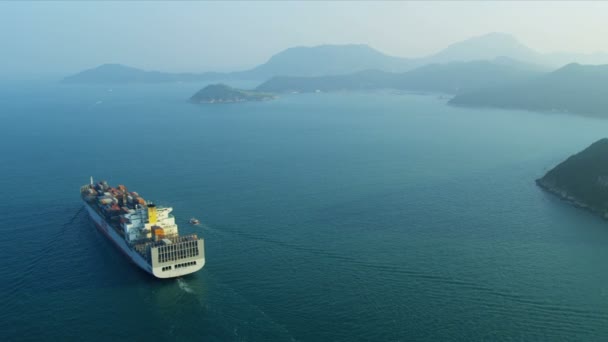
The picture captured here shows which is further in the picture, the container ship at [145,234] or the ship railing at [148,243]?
the ship railing at [148,243]

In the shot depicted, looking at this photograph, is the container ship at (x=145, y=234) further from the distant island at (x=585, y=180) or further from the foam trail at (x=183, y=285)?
the distant island at (x=585, y=180)

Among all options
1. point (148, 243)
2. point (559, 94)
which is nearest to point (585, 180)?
point (148, 243)

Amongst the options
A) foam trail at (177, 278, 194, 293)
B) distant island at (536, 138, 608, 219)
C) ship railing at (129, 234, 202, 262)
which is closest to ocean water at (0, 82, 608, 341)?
foam trail at (177, 278, 194, 293)

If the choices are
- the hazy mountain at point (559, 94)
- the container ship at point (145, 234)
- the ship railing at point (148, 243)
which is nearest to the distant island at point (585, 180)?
the ship railing at point (148, 243)

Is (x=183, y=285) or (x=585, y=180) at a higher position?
(x=585, y=180)

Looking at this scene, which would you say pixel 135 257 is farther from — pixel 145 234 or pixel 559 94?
pixel 559 94

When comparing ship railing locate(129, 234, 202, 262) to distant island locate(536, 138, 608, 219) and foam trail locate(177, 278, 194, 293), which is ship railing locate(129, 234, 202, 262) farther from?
distant island locate(536, 138, 608, 219)
